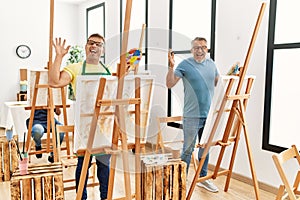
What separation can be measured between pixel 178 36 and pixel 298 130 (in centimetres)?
213

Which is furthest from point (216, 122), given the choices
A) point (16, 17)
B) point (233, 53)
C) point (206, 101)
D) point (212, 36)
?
point (16, 17)

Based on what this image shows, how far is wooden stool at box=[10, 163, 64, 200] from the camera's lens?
2.00 m

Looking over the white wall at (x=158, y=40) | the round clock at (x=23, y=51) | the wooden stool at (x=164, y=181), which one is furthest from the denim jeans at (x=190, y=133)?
the round clock at (x=23, y=51)

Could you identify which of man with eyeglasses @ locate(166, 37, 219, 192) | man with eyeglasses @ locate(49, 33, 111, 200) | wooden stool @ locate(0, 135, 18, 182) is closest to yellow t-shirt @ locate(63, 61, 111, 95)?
man with eyeglasses @ locate(49, 33, 111, 200)

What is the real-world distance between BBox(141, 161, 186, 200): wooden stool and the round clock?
5.37 metres

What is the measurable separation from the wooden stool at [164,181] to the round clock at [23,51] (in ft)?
17.6

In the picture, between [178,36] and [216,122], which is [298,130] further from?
[178,36]

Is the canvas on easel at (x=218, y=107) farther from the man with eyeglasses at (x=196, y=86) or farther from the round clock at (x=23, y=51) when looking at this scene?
the round clock at (x=23, y=51)

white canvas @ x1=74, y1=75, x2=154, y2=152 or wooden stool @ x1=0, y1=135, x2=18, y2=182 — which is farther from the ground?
white canvas @ x1=74, y1=75, x2=154, y2=152

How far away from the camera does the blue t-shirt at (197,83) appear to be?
2.94 metres

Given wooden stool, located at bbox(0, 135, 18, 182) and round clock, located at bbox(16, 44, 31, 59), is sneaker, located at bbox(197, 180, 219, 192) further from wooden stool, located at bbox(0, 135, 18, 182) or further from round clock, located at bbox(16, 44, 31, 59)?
round clock, located at bbox(16, 44, 31, 59)

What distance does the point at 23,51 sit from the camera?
6.66m

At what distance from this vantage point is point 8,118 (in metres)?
4.23

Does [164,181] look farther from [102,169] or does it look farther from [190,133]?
[190,133]
